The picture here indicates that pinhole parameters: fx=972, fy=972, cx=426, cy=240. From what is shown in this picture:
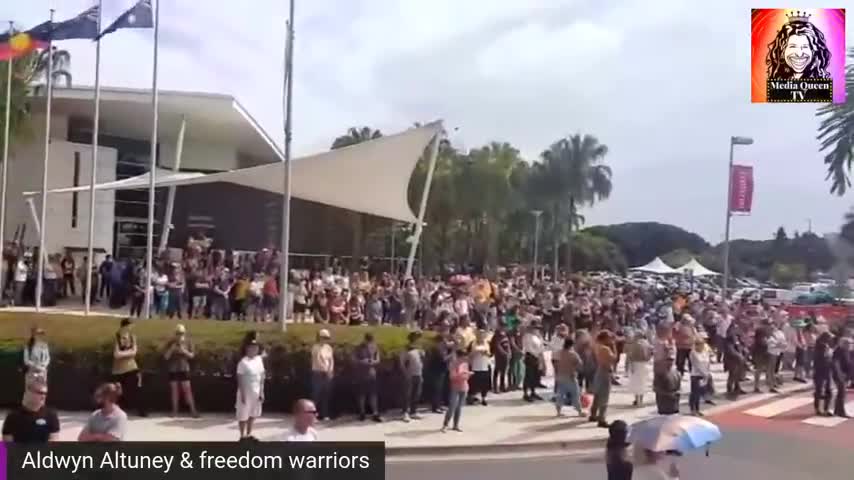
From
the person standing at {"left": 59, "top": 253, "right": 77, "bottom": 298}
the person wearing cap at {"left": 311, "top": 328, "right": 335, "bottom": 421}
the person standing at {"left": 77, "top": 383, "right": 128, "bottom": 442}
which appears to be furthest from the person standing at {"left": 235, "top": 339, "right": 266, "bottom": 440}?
the person standing at {"left": 59, "top": 253, "right": 77, "bottom": 298}

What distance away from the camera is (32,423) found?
7.52 m

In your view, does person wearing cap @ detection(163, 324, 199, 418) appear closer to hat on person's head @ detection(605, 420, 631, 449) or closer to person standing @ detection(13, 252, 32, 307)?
hat on person's head @ detection(605, 420, 631, 449)

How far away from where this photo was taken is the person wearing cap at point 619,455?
782cm

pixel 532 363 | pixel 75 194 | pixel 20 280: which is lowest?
pixel 532 363

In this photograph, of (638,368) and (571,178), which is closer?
(638,368)

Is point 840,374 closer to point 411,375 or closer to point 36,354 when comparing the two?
point 411,375

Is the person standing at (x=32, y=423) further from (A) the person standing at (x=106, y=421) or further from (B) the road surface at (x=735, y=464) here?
(B) the road surface at (x=735, y=464)

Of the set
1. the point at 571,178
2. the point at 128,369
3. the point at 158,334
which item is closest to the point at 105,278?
the point at 158,334

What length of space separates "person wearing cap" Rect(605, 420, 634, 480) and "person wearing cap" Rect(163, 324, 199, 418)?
9.33 m

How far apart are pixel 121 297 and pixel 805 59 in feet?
63.4

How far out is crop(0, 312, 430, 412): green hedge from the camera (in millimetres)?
16031

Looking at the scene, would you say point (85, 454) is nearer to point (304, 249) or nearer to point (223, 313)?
point (223, 313)
